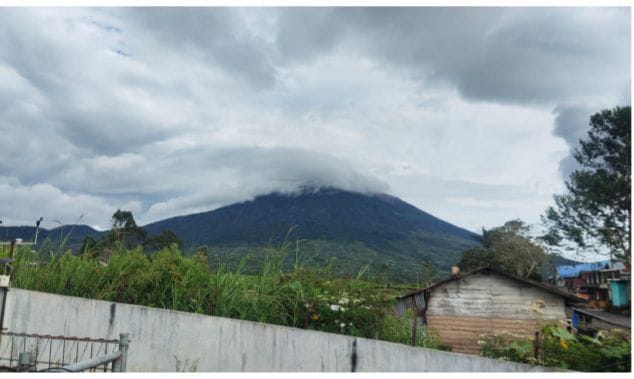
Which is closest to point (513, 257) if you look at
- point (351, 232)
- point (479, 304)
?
point (479, 304)

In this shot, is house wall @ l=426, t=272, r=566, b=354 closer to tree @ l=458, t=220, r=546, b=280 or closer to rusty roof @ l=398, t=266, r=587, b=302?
rusty roof @ l=398, t=266, r=587, b=302

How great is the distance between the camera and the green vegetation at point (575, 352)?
5.61m

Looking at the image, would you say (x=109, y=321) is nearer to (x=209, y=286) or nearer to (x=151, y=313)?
(x=151, y=313)

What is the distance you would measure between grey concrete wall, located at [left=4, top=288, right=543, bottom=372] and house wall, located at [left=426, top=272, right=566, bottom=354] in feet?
33.8

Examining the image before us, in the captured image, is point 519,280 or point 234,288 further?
point 519,280

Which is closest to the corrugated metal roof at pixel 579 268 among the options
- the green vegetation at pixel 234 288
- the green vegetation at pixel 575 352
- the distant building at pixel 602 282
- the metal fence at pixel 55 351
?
the distant building at pixel 602 282

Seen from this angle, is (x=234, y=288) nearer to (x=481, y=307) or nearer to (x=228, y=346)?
(x=228, y=346)

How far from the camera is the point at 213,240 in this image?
146 m

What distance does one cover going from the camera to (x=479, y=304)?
51.4 feet

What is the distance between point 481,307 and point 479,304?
0.36 ft

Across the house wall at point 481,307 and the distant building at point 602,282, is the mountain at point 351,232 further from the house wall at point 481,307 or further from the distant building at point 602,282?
the house wall at point 481,307

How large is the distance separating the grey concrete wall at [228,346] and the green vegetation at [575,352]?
35.1 inches

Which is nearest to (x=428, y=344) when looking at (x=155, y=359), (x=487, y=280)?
(x=155, y=359)

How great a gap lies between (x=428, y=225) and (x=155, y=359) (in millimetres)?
183958
